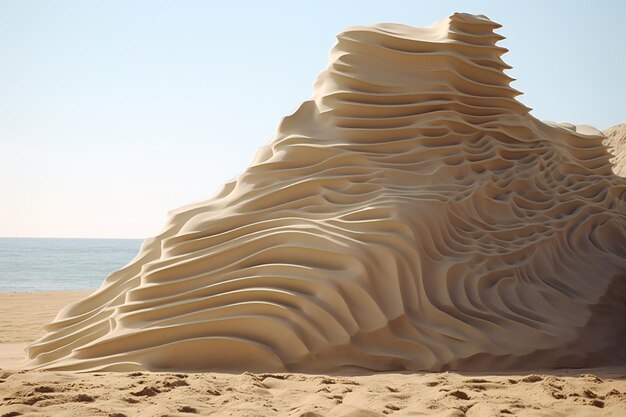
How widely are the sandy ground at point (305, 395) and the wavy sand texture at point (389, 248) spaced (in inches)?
27.1

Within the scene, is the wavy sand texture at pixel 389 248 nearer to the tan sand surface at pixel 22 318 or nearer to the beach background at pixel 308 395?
the beach background at pixel 308 395

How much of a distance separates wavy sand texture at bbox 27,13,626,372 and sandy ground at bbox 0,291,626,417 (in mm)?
688

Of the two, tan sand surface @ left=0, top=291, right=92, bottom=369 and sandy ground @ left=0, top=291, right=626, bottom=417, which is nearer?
sandy ground @ left=0, top=291, right=626, bottom=417

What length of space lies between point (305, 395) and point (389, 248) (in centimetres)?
205

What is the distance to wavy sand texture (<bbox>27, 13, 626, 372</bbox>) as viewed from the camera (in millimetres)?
5797

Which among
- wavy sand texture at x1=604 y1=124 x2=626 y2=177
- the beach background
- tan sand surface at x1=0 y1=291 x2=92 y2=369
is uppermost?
wavy sand texture at x1=604 y1=124 x2=626 y2=177

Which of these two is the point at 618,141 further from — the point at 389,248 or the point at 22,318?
the point at 22,318

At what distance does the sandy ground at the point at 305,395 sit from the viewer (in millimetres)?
3920

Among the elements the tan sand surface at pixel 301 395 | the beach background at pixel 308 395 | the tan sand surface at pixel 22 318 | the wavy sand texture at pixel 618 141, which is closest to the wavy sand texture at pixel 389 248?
the beach background at pixel 308 395

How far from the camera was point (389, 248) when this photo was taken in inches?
244

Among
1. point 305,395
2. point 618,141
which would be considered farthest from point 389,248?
point 618,141

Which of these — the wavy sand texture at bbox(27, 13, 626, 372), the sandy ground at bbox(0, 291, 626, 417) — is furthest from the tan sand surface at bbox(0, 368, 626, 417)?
the wavy sand texture at bbox(27, 13, 626, 372)

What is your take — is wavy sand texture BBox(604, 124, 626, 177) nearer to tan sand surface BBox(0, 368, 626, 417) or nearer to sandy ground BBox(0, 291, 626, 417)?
sandy ground BBox(0, 291, 626, 417)

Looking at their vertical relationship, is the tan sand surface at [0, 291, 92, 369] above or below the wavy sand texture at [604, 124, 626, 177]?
below
